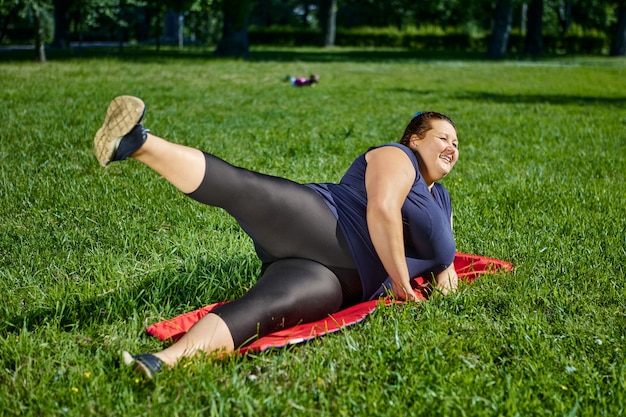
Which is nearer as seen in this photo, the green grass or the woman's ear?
the green grass

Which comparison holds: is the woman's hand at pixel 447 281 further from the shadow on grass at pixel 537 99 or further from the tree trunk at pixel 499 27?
the tree trunk at pixel 499 27

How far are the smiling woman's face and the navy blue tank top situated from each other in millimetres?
97

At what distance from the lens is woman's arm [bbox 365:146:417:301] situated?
3160 millimetres

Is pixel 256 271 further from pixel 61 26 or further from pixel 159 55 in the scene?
pixel 61 26

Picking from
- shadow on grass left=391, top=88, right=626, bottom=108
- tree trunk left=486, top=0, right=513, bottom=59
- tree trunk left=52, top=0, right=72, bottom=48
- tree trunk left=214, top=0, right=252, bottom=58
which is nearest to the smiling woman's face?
shadow on grass left=391, top=88, right=626, bottom=108

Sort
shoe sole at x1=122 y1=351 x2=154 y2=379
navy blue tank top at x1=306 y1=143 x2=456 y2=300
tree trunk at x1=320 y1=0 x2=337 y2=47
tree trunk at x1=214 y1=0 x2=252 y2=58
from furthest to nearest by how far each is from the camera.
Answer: tree trunk at x1=320 y1=0 x2=337 y2=47
tree trunk at x1=214 y1=0 x2=252 y2=58
navy blue tank top at x1=306 y1=143 x2=456 y2=300
shoe sole at x1=122 y1=351 x2=154 y2=379

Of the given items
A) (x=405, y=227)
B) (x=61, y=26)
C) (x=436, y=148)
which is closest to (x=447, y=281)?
(x=405, y=227)

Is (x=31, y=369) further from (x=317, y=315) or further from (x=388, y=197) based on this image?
(x=388, y=197)

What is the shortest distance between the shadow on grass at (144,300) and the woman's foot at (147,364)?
0.54m

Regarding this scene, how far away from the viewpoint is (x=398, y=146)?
3.33 metres

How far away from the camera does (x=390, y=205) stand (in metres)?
3.16

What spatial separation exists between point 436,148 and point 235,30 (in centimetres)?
2449

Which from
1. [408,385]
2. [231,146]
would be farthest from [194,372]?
[231,146]

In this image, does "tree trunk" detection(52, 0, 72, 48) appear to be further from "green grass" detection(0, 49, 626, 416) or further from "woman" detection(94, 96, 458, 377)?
"woman" detection(94, 96, 458, 377)
